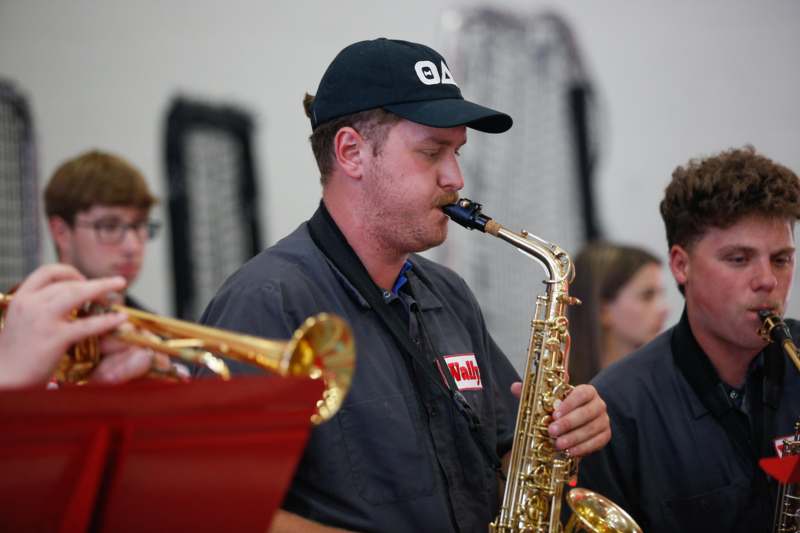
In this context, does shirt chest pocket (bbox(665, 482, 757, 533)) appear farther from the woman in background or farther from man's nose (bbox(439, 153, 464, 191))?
the woman in background

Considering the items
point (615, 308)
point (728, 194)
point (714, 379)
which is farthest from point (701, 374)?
point (615, 308)

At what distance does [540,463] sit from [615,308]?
217 cm

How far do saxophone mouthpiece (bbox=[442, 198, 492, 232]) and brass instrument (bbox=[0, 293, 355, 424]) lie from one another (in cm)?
99

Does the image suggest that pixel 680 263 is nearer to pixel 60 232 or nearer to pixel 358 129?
pixel 358 129

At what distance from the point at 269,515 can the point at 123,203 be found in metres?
2.62

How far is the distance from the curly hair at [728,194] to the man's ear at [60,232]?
2358 millimetres

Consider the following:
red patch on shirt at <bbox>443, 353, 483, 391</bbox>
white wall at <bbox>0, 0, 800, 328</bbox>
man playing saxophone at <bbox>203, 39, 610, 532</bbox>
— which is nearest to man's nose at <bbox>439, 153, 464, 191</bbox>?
man playing saxophone at <bbox>203, 39, 610, 532</bbox>

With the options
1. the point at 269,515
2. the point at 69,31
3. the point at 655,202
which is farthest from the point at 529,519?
the point at 655,202

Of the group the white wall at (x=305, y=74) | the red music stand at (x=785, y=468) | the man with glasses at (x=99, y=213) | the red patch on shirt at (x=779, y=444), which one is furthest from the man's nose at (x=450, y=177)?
the white wall at (x=305, y=74)

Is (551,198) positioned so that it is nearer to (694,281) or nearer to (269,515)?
(694,281)

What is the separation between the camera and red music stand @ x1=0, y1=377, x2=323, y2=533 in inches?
44.6

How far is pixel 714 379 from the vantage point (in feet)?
9.16

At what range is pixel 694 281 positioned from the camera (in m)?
2.87

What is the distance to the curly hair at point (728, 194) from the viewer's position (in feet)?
9.20
